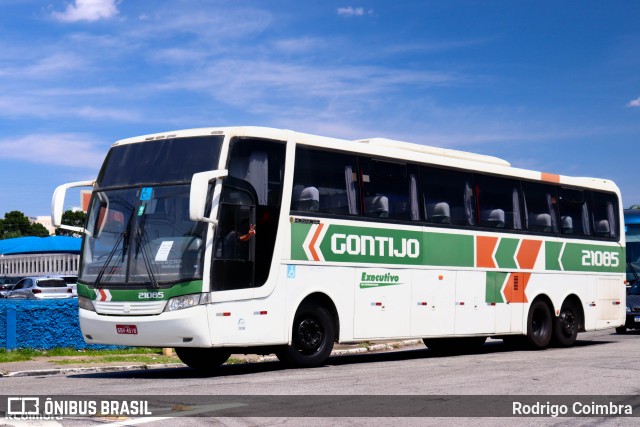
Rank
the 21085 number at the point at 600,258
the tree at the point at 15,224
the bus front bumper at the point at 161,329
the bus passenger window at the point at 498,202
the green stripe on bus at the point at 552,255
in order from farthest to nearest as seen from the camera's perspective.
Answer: the tree at the point at 15,224, the 21085 number at the point at 600,258, the green stripe on bus at the point at 552,255, the bus passenger window at the point at 498,202, the bus front bumper at the point at 161,329

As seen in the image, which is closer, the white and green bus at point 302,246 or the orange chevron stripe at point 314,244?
the white and green bus at point 302,246

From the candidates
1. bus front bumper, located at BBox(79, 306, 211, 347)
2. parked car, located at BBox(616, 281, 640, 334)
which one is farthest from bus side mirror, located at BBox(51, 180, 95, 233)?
parked car, located at BBox(616, 281, 640, 334)

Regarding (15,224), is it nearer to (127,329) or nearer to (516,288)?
(516,288)

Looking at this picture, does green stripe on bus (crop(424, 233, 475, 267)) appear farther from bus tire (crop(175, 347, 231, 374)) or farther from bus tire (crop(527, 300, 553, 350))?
bus tire (crop(175, 347, 231, 374))

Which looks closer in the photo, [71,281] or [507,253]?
[507,253]

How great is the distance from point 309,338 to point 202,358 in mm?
1950

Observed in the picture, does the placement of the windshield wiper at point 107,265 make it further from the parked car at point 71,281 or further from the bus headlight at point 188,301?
the parked car at point 71,281

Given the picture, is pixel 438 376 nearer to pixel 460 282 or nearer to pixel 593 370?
pixel 593 370

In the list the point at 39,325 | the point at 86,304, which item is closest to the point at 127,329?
the point at 86,304

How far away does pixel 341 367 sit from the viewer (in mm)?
16188

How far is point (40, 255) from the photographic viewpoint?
7581cm

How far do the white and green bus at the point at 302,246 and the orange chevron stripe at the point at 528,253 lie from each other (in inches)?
1.8

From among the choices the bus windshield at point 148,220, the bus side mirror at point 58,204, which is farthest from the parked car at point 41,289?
the bus windshield at point 148,220

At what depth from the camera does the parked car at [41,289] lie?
41.6 meters
